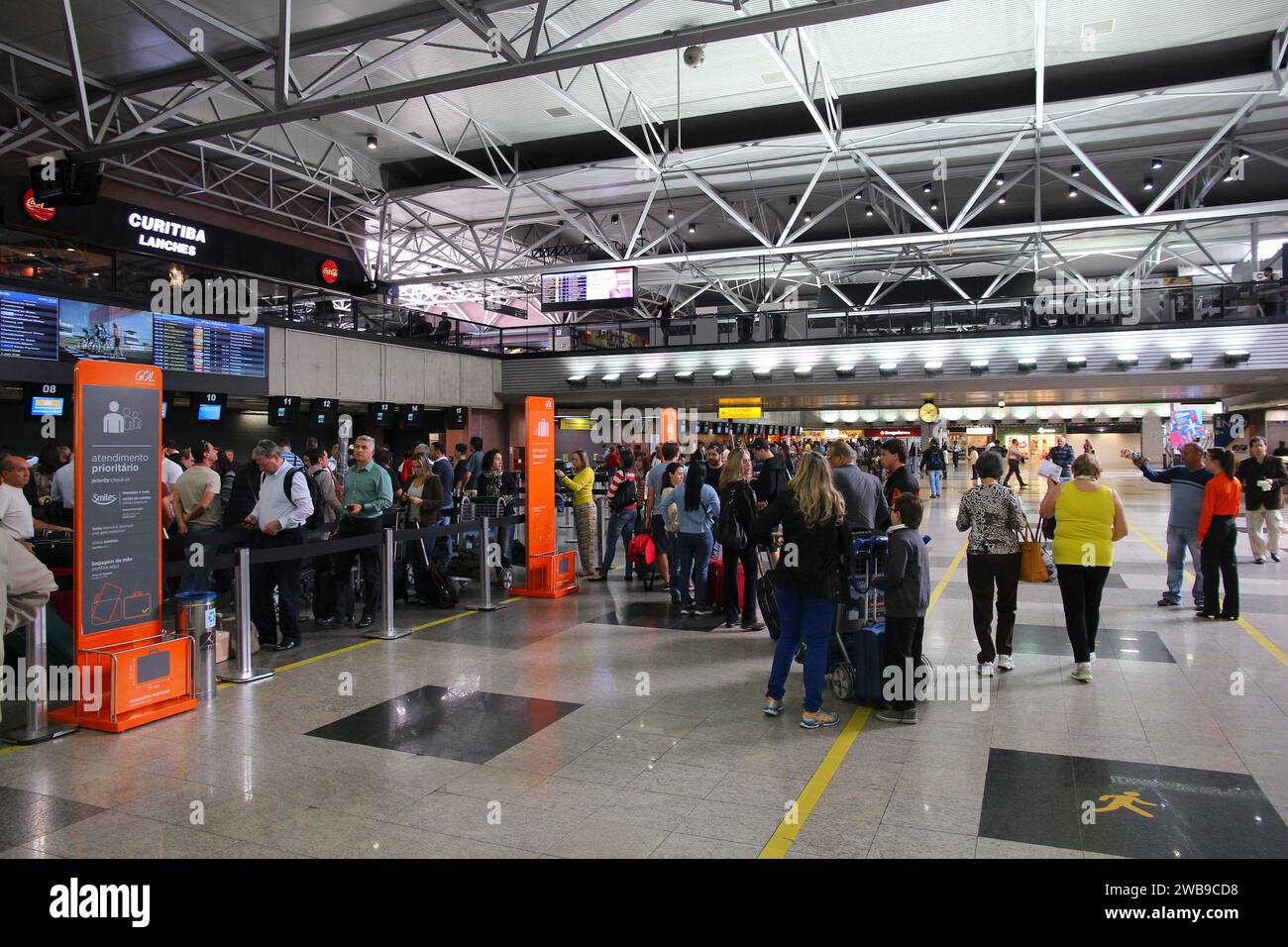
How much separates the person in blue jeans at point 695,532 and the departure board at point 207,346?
10536mm

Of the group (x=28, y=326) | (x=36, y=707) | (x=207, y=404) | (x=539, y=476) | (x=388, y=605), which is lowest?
(x=36, y=707)

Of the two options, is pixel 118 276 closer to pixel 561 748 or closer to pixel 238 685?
pixel 238 685

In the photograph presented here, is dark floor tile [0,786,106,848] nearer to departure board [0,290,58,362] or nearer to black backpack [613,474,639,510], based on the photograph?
black backpack [613,474,639,510]

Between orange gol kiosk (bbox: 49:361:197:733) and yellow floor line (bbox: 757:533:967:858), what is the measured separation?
14.3ft

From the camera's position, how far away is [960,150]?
57.8 feet

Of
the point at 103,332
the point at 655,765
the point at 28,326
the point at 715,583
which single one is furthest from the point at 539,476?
the point at 28,326

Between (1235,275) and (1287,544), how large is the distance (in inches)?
667

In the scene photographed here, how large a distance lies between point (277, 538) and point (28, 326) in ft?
25.6

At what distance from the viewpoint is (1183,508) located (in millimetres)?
9039

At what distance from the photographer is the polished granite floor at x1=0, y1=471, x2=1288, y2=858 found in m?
3.85

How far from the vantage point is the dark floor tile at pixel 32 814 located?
3908mm

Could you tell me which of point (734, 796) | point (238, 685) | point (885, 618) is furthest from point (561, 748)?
point (238, 685)

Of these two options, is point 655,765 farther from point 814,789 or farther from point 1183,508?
point 1183,508

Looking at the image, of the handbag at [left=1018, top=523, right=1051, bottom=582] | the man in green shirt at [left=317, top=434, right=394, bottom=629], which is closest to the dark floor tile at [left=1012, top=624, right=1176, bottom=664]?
the handbag at [left=1018, top=523, right=1051, bottom=582]
